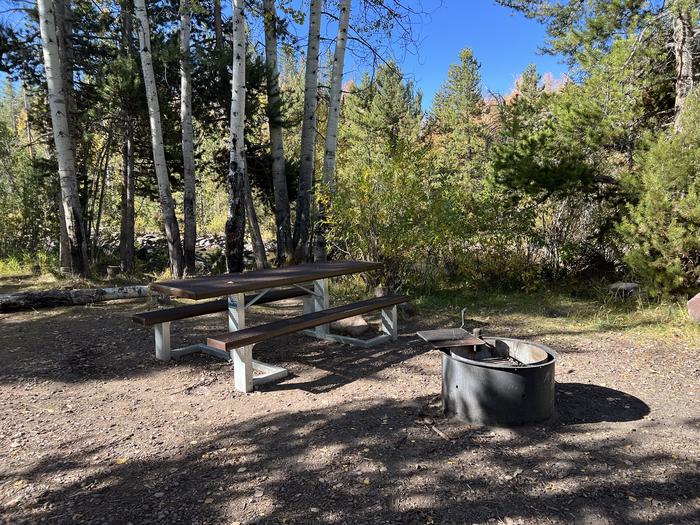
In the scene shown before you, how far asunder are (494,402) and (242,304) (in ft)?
7.45

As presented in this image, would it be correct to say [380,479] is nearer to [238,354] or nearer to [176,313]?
[238,354]

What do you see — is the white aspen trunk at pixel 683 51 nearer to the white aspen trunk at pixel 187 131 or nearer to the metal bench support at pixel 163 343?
the metal bench support at pixel 163 343

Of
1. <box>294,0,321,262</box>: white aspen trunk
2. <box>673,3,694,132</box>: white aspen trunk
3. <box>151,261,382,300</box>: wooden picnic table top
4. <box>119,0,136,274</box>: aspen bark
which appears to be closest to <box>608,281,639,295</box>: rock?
<box>673,3,694,132</box>: white aspen trunk

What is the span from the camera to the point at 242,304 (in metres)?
4.03

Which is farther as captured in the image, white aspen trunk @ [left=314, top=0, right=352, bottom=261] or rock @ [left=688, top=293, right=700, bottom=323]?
white aspen trunk @ [left=314, top=0, right=352, bottom=261]

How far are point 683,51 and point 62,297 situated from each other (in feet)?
32.1

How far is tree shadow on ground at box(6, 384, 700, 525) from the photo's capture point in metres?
2.03

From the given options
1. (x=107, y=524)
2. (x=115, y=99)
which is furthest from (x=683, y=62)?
(x=115, y=99)

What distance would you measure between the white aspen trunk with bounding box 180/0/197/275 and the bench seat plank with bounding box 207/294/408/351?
591cm

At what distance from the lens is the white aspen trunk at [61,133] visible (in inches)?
275

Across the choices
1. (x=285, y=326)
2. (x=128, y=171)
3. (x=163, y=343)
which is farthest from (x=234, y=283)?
(x=128, y=171)

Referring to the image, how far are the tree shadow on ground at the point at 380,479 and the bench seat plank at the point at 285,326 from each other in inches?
25.2

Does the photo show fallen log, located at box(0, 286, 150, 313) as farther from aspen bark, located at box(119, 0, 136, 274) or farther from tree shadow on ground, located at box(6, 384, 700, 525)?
tree shadow on ground, located at box(6, 384, 700, 525)

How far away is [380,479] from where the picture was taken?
2.29 m
